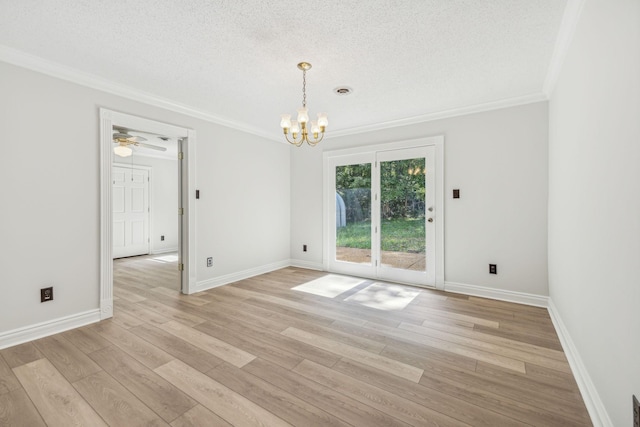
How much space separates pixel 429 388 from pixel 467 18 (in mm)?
2461

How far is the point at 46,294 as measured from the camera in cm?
259

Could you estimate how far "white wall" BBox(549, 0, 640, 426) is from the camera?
1.18 meters

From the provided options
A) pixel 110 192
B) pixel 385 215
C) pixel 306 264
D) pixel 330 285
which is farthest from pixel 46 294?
pixel 385 215

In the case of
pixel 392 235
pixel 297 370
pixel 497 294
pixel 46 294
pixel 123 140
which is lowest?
pixel 297 370

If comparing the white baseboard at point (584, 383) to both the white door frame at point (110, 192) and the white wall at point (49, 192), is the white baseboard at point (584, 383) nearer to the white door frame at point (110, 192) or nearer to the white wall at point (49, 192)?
the white door frame at point (110, 192)

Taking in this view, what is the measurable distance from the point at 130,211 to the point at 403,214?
20.4ft

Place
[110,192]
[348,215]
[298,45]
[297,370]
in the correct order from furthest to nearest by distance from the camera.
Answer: [348,215] < [110,192] < [298,45] < [297,370]

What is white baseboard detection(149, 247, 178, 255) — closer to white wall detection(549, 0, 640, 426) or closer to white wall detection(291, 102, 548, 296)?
white wall detection(291, 102, 548, 296)

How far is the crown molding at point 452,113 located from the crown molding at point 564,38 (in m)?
0.34

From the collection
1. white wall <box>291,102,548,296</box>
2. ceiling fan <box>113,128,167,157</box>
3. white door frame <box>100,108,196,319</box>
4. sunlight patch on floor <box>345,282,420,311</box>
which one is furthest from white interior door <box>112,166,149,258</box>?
white wall <box>291,102,548,296</box>

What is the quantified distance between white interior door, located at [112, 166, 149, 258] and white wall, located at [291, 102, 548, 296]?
614 cm

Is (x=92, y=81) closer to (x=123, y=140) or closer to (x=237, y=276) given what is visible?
(x=123, y=140)

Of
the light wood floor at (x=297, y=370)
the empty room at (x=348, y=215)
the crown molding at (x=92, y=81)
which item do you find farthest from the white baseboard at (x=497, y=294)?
the crown molding at (x=92, y=81)

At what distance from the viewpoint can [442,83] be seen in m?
2.96
